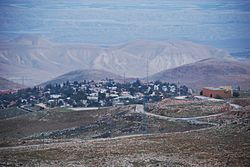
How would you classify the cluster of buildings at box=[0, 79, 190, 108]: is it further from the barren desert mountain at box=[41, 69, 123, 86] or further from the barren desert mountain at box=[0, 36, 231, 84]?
the barren desert mountain at box=[0, 36, 231, 84]

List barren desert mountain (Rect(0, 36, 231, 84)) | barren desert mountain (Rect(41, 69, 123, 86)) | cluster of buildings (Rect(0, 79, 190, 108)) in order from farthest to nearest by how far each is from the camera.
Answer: barren desert mountain (Rect(0, 36, 231, 84)) → barren desert mountain (Rect(41, 69, 123, 86)) → cluster of buildings (Rect(0, 79, 190, 108))

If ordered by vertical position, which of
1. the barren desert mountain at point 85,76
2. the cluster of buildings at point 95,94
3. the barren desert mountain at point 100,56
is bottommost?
the cluster of buildings at point 95,94

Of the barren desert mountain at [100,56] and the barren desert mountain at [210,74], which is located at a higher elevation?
the barren desert mountain at [100,56]

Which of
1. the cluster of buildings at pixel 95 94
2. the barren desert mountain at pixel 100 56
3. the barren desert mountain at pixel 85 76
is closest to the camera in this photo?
the cluster of buildings at pixel 95 94

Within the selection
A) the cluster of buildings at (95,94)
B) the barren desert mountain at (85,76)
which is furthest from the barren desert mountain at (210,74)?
the cluster of buildings at (95,94)

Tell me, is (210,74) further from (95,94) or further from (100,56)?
(100,56)

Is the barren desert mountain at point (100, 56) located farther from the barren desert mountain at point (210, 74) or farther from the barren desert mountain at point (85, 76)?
the barren desert mountain at point (85, 76)

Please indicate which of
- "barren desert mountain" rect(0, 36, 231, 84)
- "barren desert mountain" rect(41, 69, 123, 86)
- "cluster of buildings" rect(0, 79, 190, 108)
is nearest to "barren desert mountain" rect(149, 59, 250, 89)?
"barren desert mountain" rect(41, 69, 123, 86)
